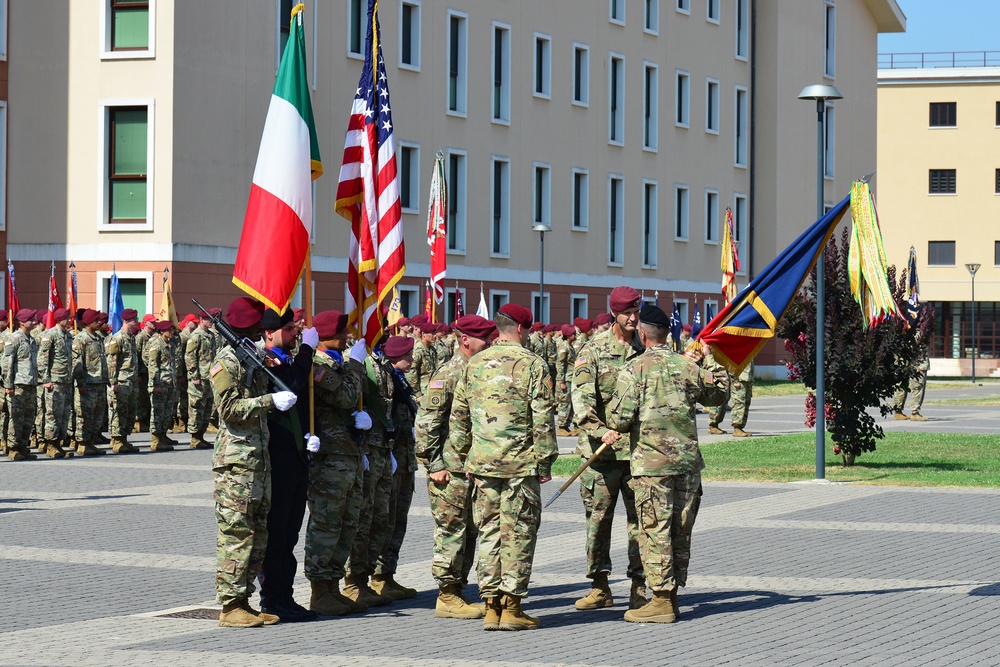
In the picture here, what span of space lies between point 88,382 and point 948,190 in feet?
199

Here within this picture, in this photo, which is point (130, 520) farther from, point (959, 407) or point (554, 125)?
point (554, 125)

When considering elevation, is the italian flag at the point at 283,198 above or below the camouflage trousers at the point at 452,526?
above

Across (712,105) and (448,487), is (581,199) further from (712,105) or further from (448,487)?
(448,487)

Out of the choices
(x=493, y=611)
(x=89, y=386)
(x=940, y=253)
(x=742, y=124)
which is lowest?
(x=493, y=611)

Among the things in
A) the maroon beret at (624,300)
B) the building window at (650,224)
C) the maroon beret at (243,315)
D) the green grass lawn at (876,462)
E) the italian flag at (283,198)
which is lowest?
the green grass lawn at (876,462)

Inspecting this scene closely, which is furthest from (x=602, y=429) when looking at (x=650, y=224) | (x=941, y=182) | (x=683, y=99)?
(x=941, y=182)

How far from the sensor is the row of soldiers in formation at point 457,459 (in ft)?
33.1

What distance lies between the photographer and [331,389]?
1060 cm

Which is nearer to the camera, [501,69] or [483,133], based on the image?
[483,133]

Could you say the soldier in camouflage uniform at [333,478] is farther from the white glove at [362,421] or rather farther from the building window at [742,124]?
the building window at [742,124]

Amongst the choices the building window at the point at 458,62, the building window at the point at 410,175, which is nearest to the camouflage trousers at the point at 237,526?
the building window at the point at 410,175

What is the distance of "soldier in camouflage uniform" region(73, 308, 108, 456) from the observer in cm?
2448

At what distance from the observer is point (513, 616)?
32.7ft

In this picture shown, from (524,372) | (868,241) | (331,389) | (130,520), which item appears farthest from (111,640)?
(868,241)
